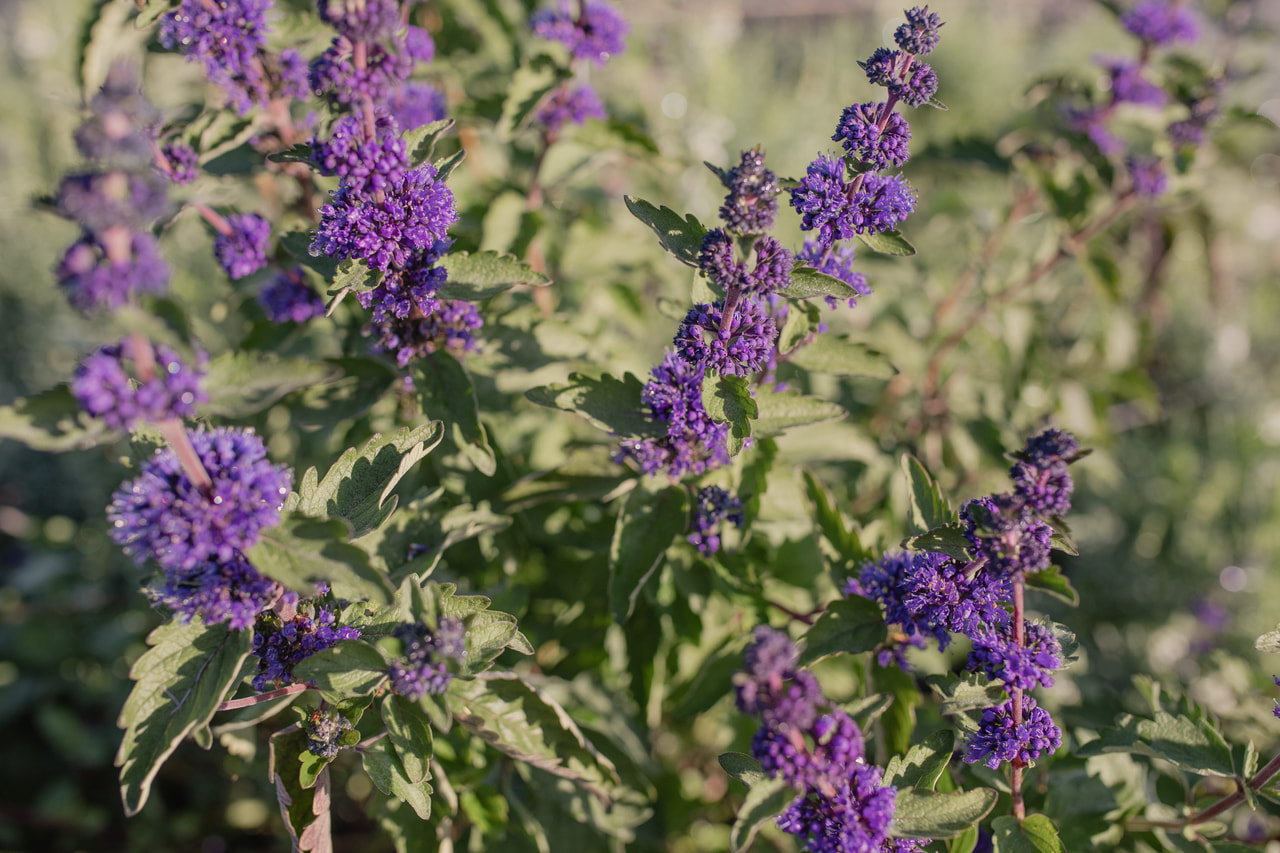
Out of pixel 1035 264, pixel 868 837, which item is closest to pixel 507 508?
pixel 868 837

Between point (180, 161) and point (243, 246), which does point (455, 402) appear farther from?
point (180, 161)

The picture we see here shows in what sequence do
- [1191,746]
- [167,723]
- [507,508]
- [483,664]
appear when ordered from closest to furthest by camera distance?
[167,723] < [483,664] < [1191,746] < [507,508]

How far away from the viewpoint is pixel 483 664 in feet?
7.93

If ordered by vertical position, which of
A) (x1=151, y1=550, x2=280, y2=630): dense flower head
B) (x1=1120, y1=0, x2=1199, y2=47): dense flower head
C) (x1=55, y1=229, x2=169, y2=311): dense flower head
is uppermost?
(x1=1120, y1=0, x2=1199, y2=47): dense flower head

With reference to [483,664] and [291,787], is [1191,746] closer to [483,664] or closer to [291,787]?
[483,664]

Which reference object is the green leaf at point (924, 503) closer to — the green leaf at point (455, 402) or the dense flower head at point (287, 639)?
the green leaf at point (455, 402)

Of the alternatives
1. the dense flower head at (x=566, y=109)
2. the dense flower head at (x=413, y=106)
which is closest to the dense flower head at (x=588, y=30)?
the dense flower head at (x=566, y=109)

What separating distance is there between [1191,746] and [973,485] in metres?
2.05

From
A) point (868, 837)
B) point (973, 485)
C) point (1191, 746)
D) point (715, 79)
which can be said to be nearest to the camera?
point (868, 837)

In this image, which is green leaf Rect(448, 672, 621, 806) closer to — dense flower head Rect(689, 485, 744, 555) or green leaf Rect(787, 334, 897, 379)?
dense flower head Rect(689, 485, 744, 555)

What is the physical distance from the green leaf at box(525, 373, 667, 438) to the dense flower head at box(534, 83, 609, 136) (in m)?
1.74

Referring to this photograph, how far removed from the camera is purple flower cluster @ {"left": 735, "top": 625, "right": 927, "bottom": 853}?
6.16 feet

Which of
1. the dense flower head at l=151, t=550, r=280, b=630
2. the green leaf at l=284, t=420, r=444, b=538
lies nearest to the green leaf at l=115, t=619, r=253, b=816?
the dense flower head at l=151, t=550, r=280, b=630

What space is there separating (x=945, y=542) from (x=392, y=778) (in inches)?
73.6
